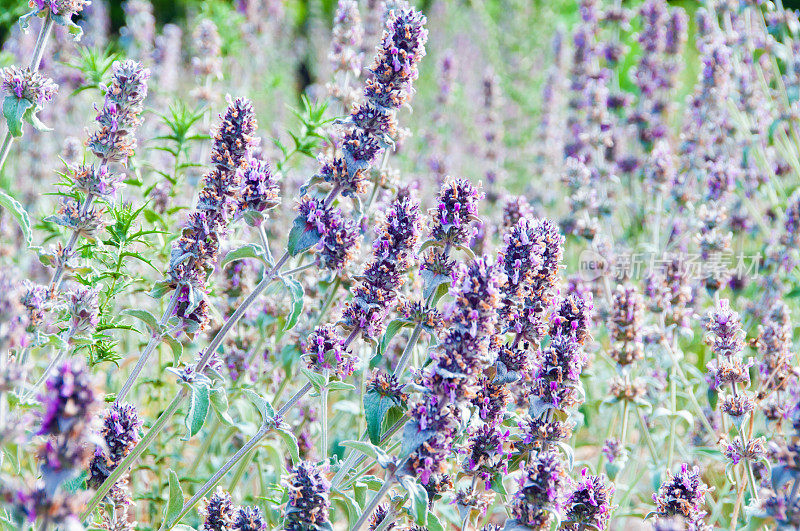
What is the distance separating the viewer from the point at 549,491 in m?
1.78

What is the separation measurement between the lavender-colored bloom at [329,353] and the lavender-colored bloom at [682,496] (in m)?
1.01

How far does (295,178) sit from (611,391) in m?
2.25

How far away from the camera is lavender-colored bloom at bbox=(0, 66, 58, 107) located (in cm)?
222

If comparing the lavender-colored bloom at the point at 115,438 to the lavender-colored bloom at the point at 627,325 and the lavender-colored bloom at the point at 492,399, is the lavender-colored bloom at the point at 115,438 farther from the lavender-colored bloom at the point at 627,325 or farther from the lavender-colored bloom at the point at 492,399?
the lavender-colored bloom at the point at 627,325

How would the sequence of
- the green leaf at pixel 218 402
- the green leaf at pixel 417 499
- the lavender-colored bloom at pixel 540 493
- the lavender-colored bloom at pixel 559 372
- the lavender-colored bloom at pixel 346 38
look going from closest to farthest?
1. the green leaf at pixel 417 499
2. the lavender-colored bloom at pixel 540 493
3. the lavender-colored bloom at pixel 559 372
4. the green leaf at pixel 218 402
5. the lavender-colored bloom at pixel 346 38

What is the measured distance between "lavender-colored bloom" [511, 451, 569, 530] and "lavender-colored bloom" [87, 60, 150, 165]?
156cm

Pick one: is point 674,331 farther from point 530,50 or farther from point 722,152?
point 530,50

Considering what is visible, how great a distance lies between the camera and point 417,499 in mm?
1673

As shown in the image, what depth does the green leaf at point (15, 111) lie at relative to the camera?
216 cm

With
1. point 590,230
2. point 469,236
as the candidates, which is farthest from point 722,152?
point 469,236

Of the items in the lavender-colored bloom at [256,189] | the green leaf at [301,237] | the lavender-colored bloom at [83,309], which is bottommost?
the lavender-colored bloom at [83,309]

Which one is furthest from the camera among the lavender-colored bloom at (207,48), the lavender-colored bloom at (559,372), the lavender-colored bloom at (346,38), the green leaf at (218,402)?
the lavender-colored bloom at (207,48)

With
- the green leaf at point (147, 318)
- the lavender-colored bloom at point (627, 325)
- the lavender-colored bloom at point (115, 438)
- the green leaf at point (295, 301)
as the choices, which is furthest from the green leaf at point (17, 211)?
the lavender-colored bloom at point (627, 325)

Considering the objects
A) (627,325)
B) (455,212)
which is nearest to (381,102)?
(455,212)
